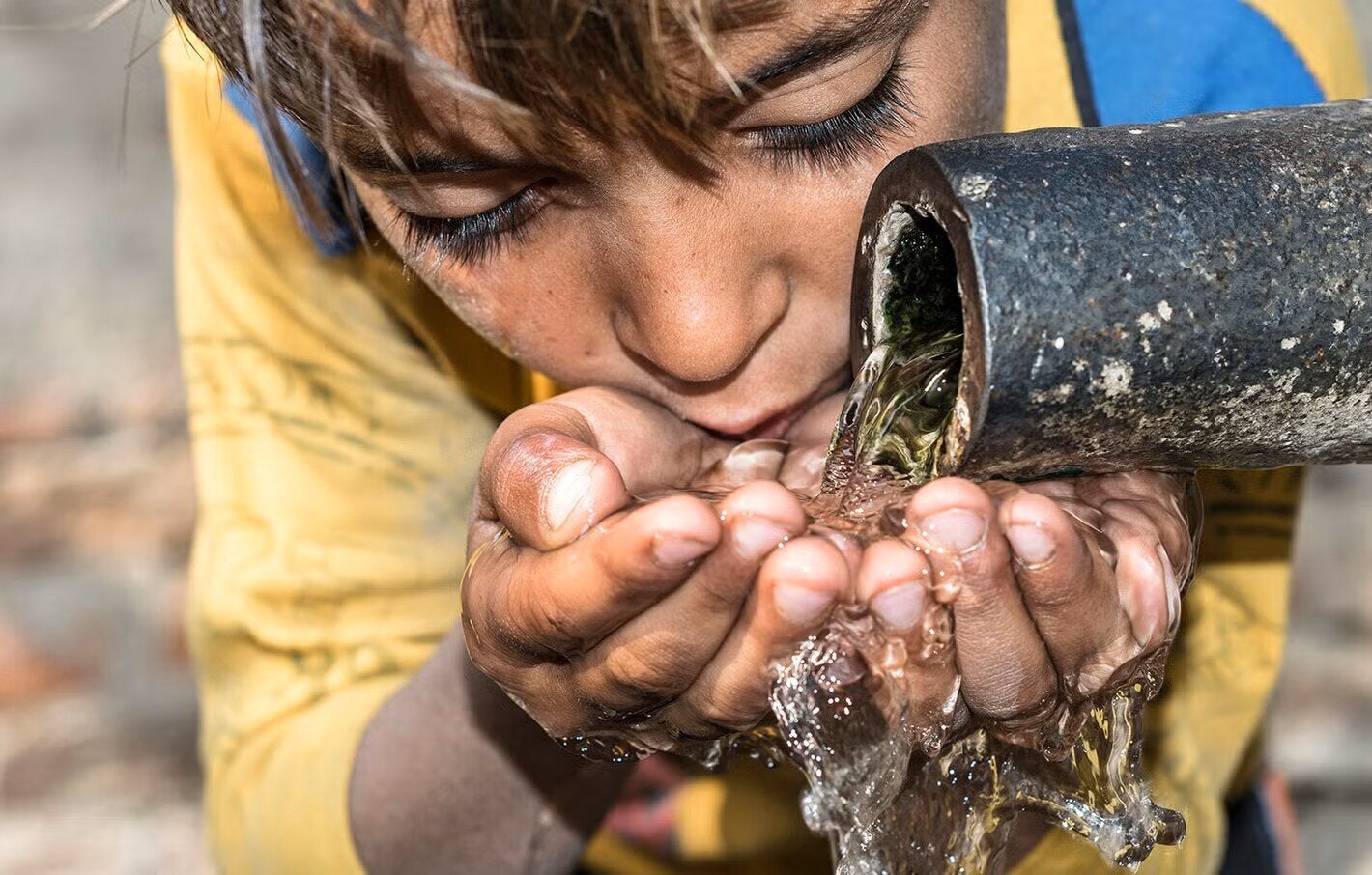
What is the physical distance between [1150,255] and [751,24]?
0.27m

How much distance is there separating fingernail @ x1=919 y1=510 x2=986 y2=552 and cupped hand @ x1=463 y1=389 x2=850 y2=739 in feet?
0.17

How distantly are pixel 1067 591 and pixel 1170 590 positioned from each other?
12cm

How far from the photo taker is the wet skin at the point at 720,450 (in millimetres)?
889

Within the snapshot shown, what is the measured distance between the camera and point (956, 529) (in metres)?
0.88

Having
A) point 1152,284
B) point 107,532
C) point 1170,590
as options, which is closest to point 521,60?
point 1152,284

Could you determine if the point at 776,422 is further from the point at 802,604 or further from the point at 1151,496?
the point at 802,604

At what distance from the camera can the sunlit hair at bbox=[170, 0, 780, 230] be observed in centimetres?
94

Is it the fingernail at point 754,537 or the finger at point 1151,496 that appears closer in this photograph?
the fingernail at point 754,537

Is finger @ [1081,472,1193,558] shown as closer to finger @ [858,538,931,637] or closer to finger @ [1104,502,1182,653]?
finger @ [1104,502,1182,653]

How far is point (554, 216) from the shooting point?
1.13m

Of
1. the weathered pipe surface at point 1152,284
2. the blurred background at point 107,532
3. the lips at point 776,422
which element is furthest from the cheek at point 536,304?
the blurred background at point 107,532

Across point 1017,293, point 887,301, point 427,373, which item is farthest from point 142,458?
point 1017,293

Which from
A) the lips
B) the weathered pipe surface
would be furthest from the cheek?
the weathered pipe surface

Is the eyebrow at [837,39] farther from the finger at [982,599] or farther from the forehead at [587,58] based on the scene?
the finger at [982,599]
